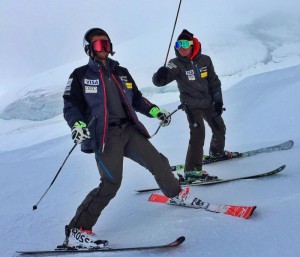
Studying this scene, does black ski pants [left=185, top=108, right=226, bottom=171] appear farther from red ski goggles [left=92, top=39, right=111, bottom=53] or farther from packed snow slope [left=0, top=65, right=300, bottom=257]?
red ski goggles [left=92, top=39, right=111, bottom=53]

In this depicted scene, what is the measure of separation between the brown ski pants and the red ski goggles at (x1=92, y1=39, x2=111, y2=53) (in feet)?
2.13

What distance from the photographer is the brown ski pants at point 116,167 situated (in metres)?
2.91

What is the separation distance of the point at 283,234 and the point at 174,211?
1.27 meters

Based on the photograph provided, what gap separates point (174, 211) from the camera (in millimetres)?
3355

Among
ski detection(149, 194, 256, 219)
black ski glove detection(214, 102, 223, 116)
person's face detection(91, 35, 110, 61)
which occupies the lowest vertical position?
ski detection(149, 194, 256, 219)

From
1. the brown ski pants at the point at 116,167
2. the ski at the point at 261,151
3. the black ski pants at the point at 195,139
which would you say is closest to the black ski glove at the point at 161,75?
the black ski pants at the point at 195,139

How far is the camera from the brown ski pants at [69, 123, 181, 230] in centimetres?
291

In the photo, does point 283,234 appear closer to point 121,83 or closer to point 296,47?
point 121,83

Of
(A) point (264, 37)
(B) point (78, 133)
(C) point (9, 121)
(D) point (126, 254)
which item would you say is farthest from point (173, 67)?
(A) point (264, 37)

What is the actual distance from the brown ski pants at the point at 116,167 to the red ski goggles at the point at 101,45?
0.65 metres

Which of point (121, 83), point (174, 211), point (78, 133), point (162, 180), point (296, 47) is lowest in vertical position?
point (174, 211)

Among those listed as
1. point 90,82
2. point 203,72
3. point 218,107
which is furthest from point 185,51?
point 90,82

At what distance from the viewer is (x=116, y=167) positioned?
9.70ft

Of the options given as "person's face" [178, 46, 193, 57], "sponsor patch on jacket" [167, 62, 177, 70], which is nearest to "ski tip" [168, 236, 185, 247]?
"sponsor patch on jacket" [167, 62, 177, 70]
